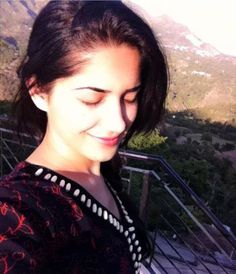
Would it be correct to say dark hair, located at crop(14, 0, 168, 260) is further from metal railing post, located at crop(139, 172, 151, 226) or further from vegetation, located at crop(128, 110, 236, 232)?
vegetation, located at crop(128, 110, 236, 232)

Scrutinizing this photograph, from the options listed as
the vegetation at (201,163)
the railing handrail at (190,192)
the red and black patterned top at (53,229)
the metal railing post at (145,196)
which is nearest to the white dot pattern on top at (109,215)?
the red and black patterned top at (53,229)

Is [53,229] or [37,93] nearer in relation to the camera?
[53,229]

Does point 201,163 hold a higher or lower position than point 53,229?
lower

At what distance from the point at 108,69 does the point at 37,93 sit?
171mm

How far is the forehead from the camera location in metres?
0.74

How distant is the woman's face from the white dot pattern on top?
89 mm

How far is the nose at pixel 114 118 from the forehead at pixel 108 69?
4 cm

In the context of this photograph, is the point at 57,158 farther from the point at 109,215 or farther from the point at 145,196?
the point at 145,196

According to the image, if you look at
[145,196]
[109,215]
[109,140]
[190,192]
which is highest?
[109,140]

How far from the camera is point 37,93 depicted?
2.70 feet

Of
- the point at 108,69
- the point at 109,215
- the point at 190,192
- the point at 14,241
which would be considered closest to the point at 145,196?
the point at 190,192

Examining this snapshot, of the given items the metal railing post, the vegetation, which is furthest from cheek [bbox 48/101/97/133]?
the vegetation

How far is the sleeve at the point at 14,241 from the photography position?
0.57 metres

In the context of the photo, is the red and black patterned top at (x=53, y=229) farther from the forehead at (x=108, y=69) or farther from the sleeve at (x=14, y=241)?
the forehead at (x=108, y=69)
